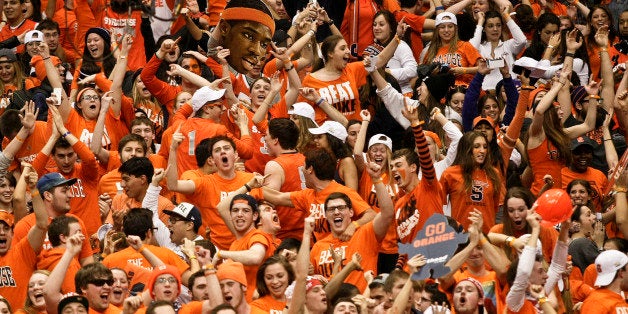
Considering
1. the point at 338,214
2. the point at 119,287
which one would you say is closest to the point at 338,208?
the point at 338,214

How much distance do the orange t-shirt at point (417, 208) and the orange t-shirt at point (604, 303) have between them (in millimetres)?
1416

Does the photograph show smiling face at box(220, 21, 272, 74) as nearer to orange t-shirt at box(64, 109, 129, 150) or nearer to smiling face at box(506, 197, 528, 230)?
smiling face at box(506, 197, 528, 230)

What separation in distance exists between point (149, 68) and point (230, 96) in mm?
918

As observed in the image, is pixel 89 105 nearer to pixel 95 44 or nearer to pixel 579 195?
pixel 95 44

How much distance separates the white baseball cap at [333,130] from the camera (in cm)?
1402

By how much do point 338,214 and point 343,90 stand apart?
292 centimetres

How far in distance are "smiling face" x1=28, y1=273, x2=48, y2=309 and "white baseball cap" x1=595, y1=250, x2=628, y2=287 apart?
4.01 m

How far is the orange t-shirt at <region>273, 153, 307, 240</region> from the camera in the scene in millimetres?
13625

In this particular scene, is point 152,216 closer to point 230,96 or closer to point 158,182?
point 158,182

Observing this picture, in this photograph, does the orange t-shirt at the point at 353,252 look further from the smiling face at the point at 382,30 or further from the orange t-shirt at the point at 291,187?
the smiling face at the point at 382,30

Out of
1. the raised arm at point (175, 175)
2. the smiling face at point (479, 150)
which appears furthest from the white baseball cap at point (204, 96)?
the smiling face at point (479, 150)

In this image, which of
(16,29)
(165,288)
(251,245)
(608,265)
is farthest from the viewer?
(16,29)

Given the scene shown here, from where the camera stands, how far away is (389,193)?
44.8 feet

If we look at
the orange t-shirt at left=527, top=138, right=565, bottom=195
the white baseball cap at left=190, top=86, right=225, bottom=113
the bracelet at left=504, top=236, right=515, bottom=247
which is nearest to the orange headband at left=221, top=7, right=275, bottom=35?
the bracelet at left=504, top=236, right=515, bottom=247
